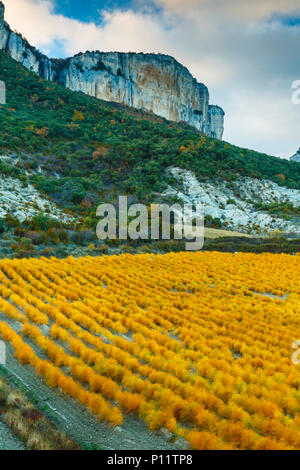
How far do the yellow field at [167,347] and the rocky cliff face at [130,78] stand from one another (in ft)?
285

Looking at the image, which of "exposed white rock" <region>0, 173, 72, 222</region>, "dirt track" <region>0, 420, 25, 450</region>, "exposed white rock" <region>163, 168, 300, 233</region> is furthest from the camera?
"exposed white rock" <region>163, 168, 300, 233</region>

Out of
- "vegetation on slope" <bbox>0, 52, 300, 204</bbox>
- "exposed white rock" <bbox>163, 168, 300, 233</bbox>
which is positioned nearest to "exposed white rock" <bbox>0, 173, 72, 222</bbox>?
"vegetation on slope" <bbox>0, 52, 300, 204</bbox>

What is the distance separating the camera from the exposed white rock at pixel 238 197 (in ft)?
112

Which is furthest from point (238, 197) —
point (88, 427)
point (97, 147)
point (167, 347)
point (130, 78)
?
point (130, 78)

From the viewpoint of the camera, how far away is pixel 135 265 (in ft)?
55.8

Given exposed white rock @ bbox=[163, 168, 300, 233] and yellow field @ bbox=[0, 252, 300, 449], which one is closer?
yellow field @ bbox=[0, 252, 300, 449]

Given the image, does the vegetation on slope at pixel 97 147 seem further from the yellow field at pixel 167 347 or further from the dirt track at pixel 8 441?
the dirt track at pixel 8 441

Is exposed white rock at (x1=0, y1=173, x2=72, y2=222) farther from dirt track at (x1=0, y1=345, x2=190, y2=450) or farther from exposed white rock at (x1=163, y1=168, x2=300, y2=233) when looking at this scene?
dirt track at (x1=0, y1=345, x2=190, y2=450)

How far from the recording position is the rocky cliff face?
9044 cm

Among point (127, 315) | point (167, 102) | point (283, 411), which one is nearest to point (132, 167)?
point (127, 315)

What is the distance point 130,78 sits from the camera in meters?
97.7

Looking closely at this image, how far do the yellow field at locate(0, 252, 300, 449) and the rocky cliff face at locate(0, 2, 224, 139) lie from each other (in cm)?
8673

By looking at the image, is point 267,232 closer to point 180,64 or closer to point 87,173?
point 87,173

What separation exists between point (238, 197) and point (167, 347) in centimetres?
3551
